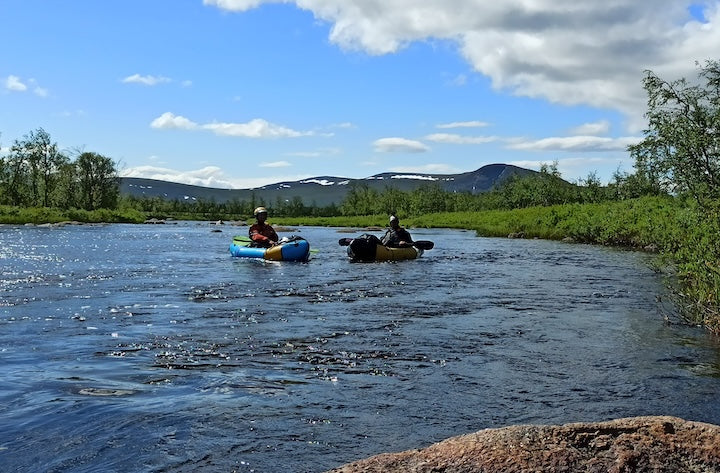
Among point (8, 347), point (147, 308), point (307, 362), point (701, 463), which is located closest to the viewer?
point (701, 463)

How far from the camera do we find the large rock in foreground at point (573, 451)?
333cm

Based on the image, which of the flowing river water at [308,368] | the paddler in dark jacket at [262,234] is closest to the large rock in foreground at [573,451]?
the flowing river water at [308,368]

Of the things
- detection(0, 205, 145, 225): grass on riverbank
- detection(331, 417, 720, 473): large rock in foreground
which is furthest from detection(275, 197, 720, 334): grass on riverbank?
detection(0, 205, 145, 225): grass on riverbank

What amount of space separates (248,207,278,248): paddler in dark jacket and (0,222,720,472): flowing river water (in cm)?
766

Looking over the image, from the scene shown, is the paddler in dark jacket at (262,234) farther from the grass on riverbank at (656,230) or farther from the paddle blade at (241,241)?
the grass on riverbank at (656,230)

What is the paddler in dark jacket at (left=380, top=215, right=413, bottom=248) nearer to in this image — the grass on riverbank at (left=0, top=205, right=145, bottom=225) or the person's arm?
the person's arm

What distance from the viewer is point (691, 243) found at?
10641 mm

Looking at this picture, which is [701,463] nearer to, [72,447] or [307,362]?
[72,447]

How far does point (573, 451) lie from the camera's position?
11.3 ft

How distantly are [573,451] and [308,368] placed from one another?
4886mm

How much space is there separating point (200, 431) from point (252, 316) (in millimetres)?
6271

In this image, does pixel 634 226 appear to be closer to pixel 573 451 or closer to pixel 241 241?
pixel 241 241

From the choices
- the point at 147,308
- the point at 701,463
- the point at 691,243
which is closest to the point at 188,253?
the point at 147,308

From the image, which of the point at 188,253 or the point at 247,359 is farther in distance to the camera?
the point at 188,253
